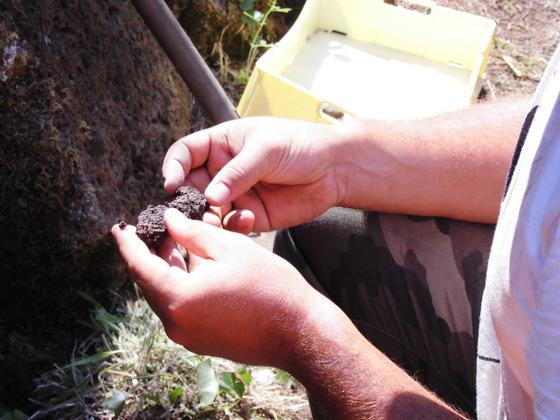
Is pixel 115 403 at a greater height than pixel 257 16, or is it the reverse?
pixel 257 16

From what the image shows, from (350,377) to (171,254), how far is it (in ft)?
1.53

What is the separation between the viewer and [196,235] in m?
1.38

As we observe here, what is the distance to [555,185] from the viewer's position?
3.49ft

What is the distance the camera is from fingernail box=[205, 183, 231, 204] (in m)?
1.45

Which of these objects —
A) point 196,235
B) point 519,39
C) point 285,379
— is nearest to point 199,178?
point 196,235

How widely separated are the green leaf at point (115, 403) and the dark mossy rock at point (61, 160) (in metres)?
0.23

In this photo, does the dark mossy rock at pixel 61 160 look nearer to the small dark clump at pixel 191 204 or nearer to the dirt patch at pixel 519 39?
the small dark clump at pixel 191 204

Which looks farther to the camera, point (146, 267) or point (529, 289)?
point (146, 267)

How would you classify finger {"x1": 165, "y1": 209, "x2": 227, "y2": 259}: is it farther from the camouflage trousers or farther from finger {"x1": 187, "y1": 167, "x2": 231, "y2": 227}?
the camouflage trousers

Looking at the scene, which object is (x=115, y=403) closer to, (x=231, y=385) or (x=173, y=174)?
(x=231, y=385)

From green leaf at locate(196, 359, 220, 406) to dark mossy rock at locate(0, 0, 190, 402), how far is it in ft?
1.36

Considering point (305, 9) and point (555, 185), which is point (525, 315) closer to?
point (555, 185)

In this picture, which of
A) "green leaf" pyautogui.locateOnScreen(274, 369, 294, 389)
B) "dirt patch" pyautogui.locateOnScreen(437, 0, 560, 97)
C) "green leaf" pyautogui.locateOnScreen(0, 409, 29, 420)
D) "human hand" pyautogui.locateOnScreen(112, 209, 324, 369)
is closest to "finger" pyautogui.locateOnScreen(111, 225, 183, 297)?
"human hand" pyautogui.locateOnScreen(112, 209, 324, 369)

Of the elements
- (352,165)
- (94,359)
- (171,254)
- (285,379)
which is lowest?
(285,379)
